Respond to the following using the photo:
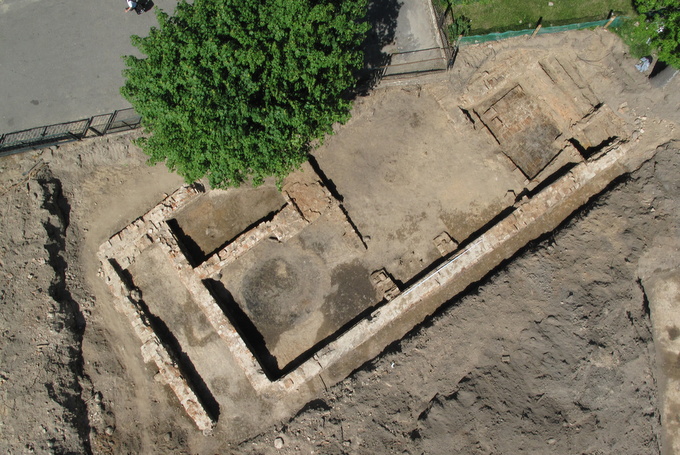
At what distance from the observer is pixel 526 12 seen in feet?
54.2

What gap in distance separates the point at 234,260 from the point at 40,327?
Answer: 7.13m

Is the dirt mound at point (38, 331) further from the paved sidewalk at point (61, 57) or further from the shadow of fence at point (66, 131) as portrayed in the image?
the paved sidewalk at point (61, 57)

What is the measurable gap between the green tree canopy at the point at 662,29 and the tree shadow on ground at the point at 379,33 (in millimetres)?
8563

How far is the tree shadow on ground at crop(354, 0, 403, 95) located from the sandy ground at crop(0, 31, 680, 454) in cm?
111

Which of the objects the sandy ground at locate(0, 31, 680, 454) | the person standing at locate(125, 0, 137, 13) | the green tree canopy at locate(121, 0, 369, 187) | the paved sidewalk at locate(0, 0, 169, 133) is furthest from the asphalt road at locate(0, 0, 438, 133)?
the green tree canopy at locate(121, 0, 369, 187)

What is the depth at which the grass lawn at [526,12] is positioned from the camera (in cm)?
1634

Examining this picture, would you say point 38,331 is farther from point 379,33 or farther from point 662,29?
point 662,29

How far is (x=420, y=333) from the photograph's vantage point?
50.8 feet

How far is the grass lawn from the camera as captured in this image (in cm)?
1634

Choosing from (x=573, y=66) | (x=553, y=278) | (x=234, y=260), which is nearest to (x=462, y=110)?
(x=573, y=66)

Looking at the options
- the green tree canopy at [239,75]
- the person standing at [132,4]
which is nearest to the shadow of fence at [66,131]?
the person standing at [132,4]

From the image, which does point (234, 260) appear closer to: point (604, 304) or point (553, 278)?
point (553, 278)

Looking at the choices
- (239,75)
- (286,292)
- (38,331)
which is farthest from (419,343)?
(38,331)

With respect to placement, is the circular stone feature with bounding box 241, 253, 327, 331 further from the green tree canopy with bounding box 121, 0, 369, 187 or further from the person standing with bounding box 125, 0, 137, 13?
the person standing with bounding box 125, 0, 137, 13
